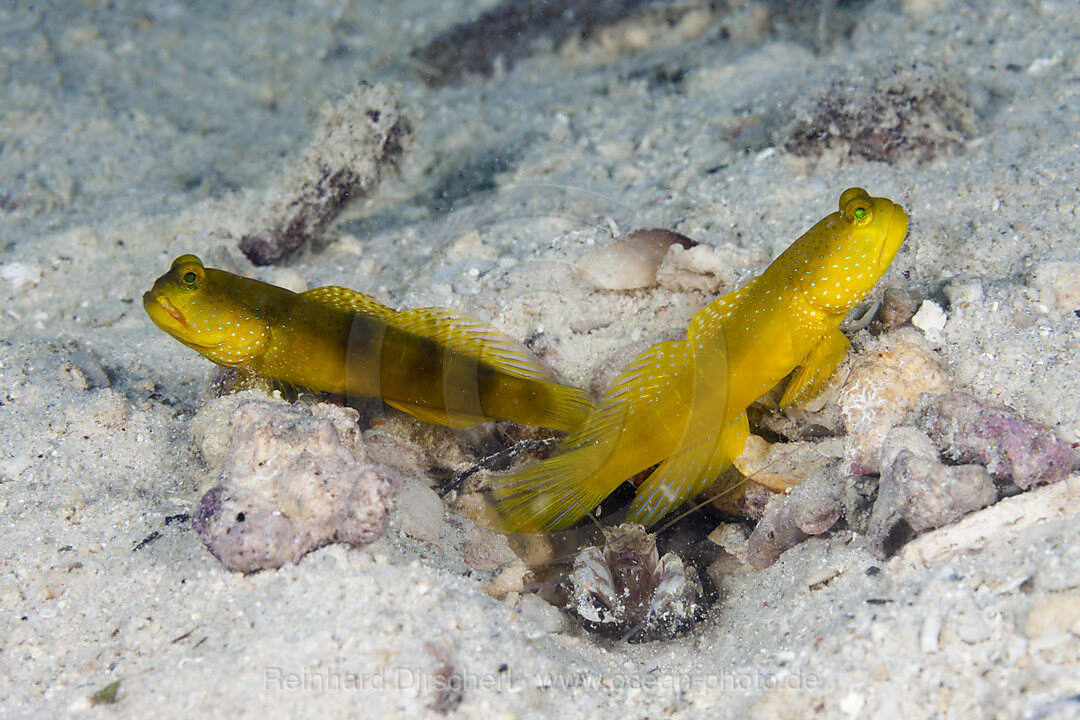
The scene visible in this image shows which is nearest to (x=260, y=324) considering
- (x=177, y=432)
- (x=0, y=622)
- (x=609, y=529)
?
(x=177, y=432)

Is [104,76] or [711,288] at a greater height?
[104,76]

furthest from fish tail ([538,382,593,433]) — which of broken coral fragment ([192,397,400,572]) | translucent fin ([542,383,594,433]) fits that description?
broken coral fragment ([192,397,400,572])

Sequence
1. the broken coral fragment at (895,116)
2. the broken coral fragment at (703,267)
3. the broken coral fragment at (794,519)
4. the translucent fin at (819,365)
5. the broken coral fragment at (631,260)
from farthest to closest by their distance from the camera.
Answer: the broken coral fragment at (895,116) → the broken coral fragment at (631,260) → the broken coral fragment at (703,267) → the translucent fin at (819,365) → the broken coral fragment at (794,519)

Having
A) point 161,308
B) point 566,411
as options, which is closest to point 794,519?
point 566,411

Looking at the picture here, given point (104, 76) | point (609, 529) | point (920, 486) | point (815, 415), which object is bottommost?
point (609, 529)

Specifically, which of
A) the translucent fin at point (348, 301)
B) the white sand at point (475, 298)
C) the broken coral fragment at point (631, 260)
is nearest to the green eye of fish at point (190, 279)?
the translucent fin at point (348, 301)

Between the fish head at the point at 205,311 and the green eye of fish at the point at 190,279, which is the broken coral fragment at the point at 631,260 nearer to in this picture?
the fish head at the point at 205,311

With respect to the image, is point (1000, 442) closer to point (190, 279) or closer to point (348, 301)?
point (348, 301)

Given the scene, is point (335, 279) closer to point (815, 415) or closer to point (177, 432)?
point (177, 432)
